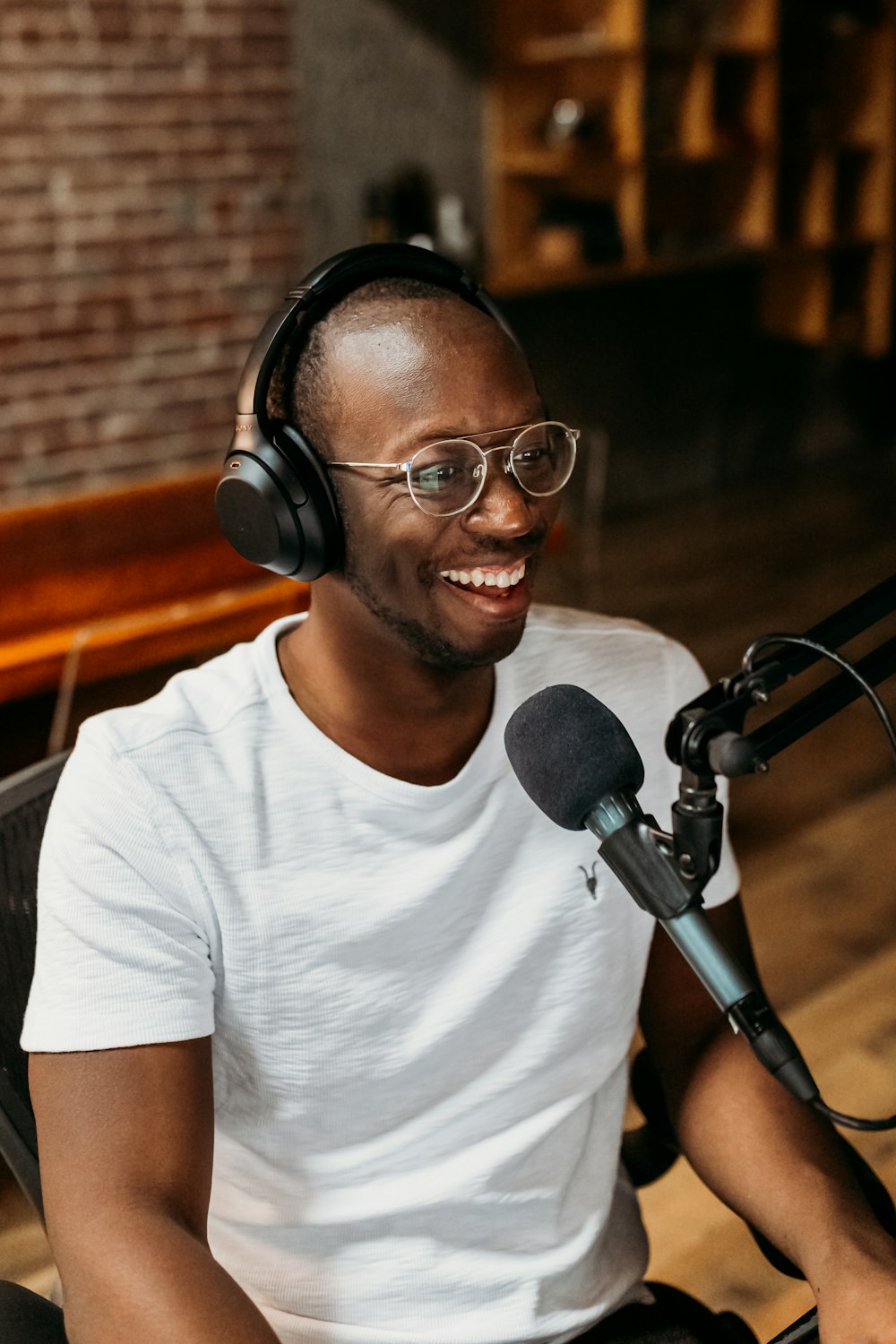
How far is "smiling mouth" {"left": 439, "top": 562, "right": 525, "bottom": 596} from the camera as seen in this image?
1016 millimetres

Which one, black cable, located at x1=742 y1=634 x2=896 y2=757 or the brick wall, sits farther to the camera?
the brick wall

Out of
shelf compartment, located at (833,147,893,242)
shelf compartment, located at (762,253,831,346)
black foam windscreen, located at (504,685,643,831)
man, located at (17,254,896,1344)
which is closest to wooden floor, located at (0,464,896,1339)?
shelf compartment, located at (762,253,831,346)

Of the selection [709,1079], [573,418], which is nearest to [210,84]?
[573,418]

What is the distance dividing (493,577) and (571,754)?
330mm

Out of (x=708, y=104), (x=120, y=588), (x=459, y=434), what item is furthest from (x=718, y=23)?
(x=459, y=434)

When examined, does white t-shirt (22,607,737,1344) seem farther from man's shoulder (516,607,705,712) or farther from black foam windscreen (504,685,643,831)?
black foam windscreen (504,685,643,831)

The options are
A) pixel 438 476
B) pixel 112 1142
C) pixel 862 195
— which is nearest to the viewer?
pixel 112 1142

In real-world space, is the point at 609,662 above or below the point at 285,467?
below

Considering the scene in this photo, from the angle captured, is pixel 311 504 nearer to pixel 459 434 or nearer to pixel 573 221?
pixel 459 434

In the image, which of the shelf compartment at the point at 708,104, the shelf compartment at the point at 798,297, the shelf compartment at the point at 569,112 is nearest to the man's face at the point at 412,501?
the shelf compartment at the point at 569,112

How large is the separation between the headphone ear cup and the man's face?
0.02 m

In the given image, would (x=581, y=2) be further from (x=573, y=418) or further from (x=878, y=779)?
(x=878, y=779)

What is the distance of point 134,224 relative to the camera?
4.00 m

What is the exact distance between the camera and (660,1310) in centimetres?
112
